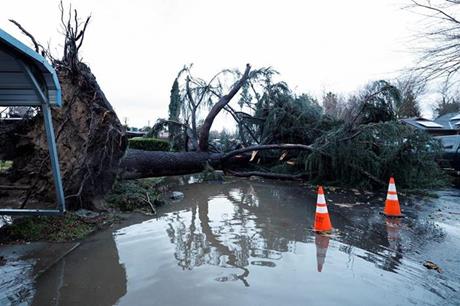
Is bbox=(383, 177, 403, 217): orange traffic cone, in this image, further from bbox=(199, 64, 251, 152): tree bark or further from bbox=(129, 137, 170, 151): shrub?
bbox=(129, 137, 170, 151): shrub

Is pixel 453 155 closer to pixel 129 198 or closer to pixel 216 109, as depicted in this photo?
pixel 216 109

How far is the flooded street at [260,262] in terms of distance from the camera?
2547 millimetres

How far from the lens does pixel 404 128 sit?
7664mm

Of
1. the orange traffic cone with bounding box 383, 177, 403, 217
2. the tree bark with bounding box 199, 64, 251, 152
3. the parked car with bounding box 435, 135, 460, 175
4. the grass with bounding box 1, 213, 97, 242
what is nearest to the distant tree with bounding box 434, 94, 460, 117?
the parked car with bounding box 435, 135, 460, 175

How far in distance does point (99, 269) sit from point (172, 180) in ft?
20.2

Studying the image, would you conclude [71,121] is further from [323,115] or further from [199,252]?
[323,115]

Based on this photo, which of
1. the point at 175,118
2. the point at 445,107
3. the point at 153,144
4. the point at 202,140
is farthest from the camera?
the point at 445,107

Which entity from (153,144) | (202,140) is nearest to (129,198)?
(202,140)

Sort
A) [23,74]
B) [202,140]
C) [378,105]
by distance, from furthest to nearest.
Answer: [202,140], [378,105], [23,74]

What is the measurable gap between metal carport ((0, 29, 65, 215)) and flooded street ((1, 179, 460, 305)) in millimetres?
1239

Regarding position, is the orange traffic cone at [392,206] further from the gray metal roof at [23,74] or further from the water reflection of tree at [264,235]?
the gray metal roof at [23,74]

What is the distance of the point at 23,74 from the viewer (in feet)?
11.3

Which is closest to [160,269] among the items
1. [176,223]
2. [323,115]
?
[176,223]

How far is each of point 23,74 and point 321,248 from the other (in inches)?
150
